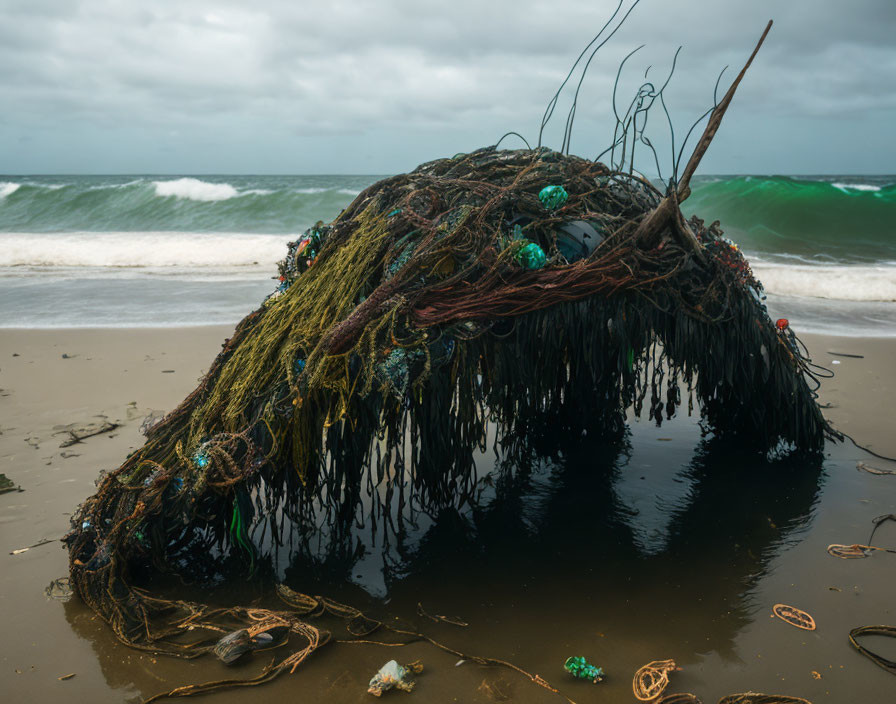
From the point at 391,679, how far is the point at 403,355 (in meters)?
1.09

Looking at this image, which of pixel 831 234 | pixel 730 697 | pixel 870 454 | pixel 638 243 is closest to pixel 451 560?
pixel 730 697

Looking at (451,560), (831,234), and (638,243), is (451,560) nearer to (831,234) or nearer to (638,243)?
(638,243)

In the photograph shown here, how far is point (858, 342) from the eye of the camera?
6.43 meters

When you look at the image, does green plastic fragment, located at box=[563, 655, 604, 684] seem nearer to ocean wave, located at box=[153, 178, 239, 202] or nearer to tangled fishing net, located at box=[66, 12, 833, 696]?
tangled fishing net, located at box=[66, 12, 833, 696]

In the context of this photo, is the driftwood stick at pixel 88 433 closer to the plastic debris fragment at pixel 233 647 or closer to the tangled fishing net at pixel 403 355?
the tangled fishing net at pixel 403 355

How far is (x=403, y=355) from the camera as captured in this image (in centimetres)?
249

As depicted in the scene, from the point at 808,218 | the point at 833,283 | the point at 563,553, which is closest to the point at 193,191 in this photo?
the point at 808,218

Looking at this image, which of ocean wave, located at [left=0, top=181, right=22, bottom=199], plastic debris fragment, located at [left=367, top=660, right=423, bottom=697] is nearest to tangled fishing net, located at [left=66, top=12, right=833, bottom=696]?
plastic debris fragment, located at [left=367, top=660, right=423, bottom=697]

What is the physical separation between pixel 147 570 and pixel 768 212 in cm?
2203

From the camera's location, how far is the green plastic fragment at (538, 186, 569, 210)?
9.86 ft

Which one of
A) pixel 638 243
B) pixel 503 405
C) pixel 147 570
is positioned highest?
pixel 638 243

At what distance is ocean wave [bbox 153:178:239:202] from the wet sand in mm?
22317

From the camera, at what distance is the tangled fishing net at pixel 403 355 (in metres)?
2.47

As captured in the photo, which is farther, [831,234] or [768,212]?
[768,212]
